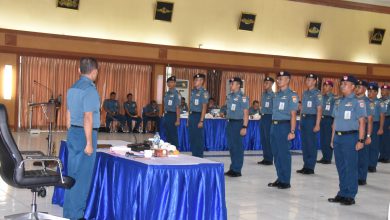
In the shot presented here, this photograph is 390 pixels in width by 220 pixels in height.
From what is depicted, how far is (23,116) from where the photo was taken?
16.6m

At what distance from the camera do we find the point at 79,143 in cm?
509

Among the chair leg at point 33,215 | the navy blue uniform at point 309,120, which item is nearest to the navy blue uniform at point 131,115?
the navy blue uniform at point 309,120

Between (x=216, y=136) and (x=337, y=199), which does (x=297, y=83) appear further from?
(x=337, y=199)

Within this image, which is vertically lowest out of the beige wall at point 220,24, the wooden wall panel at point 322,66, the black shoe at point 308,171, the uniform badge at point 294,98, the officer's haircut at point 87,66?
the black shoe at point 308,171

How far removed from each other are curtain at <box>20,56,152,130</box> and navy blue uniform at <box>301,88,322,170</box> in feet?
26.9

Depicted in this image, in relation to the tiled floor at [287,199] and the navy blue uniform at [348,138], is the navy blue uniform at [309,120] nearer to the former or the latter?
the tiled floor at [287,199]

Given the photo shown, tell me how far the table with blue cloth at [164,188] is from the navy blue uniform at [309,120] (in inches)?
217

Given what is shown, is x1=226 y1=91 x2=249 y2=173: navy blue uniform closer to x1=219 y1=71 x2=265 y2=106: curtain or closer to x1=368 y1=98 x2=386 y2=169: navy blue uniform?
x1=368 y1=98 x2=386 y2=169: navy blue uniform

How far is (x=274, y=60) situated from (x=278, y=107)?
11.7 m

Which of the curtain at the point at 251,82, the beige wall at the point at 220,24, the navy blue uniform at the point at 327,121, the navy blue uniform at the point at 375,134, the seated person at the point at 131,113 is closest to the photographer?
the navy blue uniform at the point at 375,134

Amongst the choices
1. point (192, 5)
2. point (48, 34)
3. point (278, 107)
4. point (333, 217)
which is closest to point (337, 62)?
point (192, 5)

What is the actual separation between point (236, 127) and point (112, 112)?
8.81 metres

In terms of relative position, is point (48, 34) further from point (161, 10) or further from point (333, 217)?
point (333, 217)

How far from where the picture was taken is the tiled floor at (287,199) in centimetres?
632
